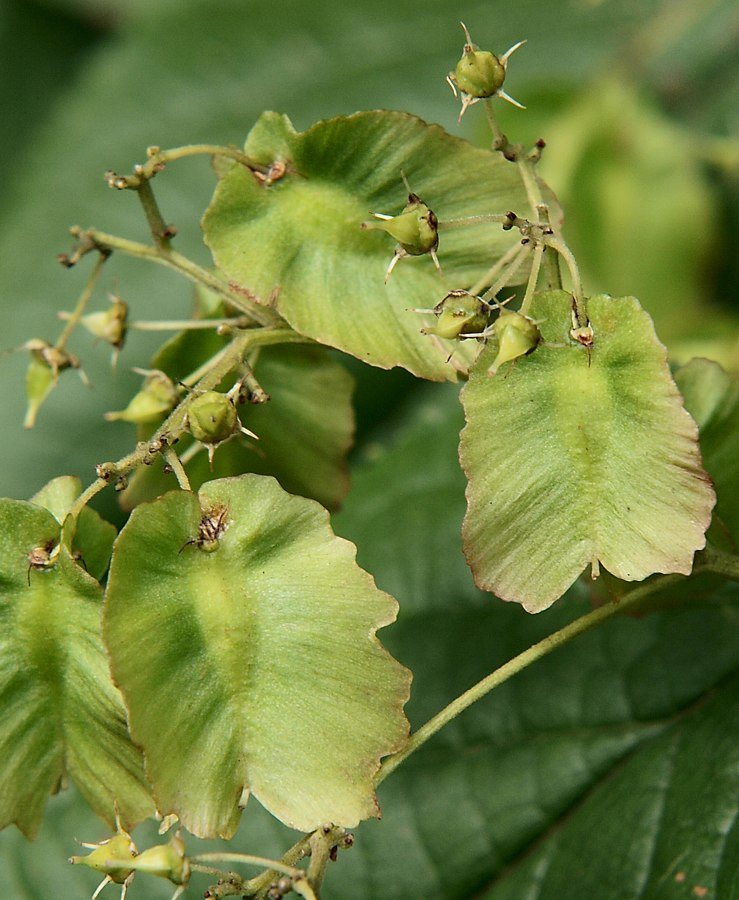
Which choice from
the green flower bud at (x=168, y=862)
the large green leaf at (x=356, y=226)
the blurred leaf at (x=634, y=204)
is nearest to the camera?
the green flower bud at (x=168, y=862)

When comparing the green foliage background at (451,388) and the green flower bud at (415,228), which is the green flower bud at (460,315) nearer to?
the green flower bud at (415,228)

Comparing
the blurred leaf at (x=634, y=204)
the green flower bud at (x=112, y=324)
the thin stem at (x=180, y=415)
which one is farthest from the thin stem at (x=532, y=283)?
the blurred leaf at (x=634, y=204)

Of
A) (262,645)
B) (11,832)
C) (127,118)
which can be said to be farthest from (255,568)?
(127,118)

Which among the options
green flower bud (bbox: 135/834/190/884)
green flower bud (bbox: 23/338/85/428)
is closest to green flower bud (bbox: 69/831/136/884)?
green flower bud (bbox: 135/834/190/884)

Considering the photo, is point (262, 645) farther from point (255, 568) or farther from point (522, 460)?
point (522, 460)

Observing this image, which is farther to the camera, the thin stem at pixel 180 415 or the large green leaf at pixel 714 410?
the large green leaf at pixel 714 410

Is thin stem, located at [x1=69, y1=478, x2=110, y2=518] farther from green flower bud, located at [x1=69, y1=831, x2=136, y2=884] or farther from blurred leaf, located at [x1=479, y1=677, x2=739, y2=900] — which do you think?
blurred leaf, located at [x1=479, y1=677, x2=739, y2=900]
